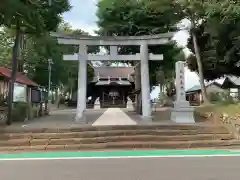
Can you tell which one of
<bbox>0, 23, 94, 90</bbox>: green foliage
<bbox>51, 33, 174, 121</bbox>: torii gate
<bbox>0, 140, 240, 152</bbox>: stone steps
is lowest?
<bbox>0, 140, 240, 152</bbox>: stone steps

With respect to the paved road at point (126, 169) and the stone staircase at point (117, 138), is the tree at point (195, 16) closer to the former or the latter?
the stone staircase at point (117, 138)

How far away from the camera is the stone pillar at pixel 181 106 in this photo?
20391mm

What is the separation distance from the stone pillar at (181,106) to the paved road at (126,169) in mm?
7790

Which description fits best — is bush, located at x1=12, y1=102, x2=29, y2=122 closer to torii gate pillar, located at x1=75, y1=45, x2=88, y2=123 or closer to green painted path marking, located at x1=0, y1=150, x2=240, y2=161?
torii gate pillar, located at x1=75, y1=45, x2=88, y2=123

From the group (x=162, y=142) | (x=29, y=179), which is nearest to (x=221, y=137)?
(x=162, y=142)

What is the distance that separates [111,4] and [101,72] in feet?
106

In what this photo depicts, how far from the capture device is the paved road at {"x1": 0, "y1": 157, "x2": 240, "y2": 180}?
901 centimetres

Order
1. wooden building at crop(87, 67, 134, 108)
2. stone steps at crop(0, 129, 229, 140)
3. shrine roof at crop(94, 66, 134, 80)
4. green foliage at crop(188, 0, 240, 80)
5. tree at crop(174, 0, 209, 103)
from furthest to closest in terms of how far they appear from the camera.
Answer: shrine roof at crop(94, 66, 134, 80), wooden building at crop(87, 67, 134, 108), tree at crop(174, 0, 209, 103), green foliage at crop(188, 0, 240, 80), stone steps at crop(0, 129, 229, 140)

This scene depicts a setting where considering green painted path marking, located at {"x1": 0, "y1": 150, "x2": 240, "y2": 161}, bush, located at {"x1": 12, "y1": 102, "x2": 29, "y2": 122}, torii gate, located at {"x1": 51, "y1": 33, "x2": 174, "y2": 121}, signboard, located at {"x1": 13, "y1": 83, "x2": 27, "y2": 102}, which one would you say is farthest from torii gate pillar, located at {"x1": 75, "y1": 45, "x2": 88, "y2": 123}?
signboard, located at {"x1": 13, "y1": 83, "x2": 27, "y2": 102}

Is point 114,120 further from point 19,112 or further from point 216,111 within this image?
point 216,111

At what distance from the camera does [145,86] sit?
21984mm

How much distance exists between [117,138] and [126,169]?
591cm

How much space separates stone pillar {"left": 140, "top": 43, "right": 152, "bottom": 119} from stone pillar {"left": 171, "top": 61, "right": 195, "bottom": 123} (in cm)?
153

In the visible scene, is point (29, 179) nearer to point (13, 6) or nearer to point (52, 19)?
point (13, 6)
